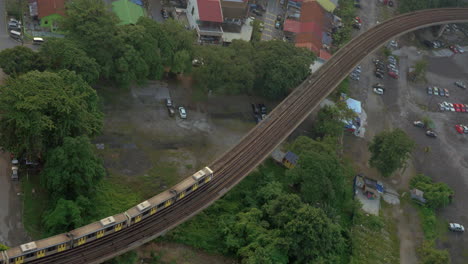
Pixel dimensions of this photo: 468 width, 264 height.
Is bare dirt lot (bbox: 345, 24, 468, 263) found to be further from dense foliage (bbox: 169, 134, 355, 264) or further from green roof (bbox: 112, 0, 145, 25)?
green roof (bbox: 112, 0, 145, 25)

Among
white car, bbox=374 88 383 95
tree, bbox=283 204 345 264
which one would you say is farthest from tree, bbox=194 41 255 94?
white car, bbox=374 88 383 95

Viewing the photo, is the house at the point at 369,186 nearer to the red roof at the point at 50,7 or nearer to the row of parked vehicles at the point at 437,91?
the row of parked vehicles at the point at 437,91

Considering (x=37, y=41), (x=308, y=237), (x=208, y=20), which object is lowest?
(x=308, y=237)

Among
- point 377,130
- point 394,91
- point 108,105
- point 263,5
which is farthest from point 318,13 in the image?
point 108,105

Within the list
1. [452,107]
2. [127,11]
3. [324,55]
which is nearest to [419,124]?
[452,107]

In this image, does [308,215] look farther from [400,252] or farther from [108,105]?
[108,105]

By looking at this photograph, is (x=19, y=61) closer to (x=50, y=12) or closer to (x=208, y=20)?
(x=50, y=12)

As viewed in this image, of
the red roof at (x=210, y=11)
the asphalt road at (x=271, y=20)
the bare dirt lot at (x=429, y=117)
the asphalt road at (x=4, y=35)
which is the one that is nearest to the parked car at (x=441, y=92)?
the bare dirt lot at (x=429, y=117)

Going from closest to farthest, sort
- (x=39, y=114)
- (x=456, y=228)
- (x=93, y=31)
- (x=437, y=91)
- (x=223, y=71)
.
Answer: (x=39, y=114) → (x=93, y=31) → (x=456, y=228) → (x=223, y=71) → (x=437, y=91)
